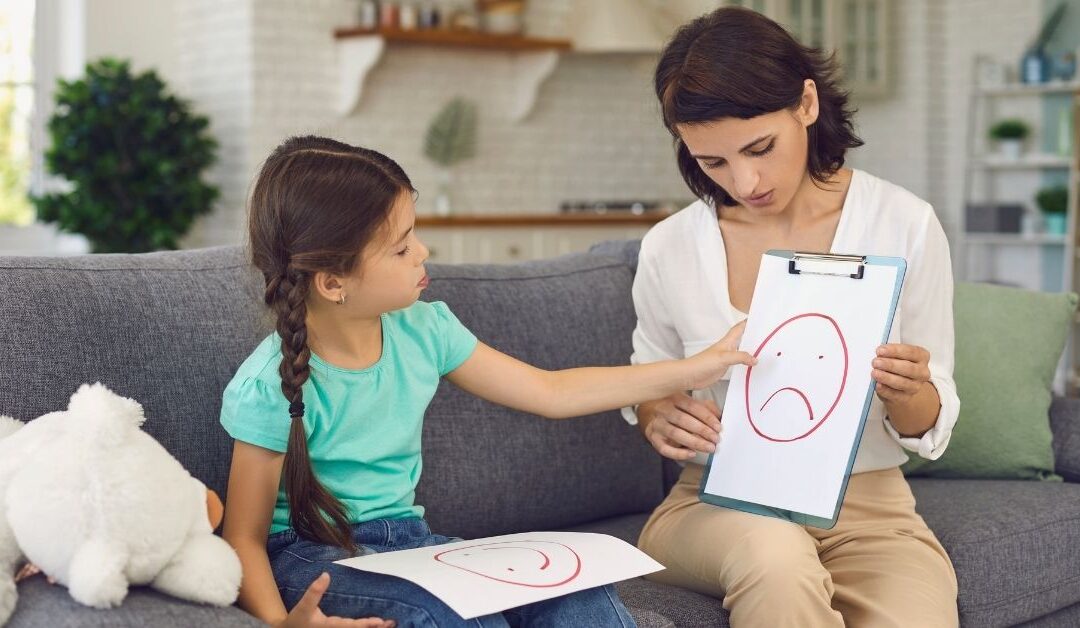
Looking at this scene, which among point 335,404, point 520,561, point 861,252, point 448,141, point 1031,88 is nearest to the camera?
point 520,561

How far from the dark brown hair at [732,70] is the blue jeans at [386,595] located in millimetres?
667

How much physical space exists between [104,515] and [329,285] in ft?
1.47

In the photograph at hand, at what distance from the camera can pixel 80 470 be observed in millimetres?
1195

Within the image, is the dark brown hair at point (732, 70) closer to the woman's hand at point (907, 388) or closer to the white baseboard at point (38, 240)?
the woman's hand at point (907, 388)

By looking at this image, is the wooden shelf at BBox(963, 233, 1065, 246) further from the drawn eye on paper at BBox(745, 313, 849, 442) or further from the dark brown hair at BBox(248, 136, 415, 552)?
the dark brown hair at BBox(248, 136, 415, 552)

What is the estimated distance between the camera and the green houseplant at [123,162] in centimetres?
479

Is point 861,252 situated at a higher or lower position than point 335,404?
higher

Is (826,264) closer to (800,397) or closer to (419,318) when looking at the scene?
(800,397)

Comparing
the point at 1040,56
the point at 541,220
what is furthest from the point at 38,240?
the point at 1040,56

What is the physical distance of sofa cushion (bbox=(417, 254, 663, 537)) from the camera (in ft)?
6.57

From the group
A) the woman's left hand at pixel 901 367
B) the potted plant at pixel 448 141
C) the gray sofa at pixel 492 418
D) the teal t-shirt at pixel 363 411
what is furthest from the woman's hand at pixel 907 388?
the potted plant at pixel 448 141

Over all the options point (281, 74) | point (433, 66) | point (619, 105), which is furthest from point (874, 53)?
point (281, 74)

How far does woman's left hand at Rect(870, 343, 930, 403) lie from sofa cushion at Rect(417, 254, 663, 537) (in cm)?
68

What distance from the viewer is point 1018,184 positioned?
7.14m
